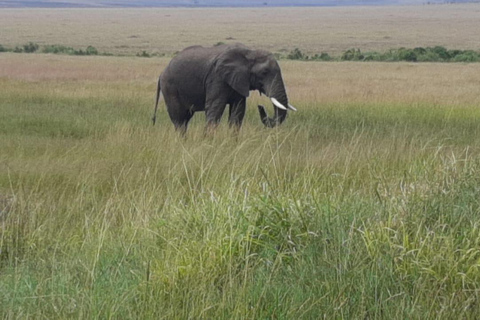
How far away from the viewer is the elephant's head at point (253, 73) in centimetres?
1125

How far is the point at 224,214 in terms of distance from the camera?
17.1 feet

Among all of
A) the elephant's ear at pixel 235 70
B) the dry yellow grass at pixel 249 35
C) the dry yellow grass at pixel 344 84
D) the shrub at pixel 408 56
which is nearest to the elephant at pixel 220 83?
the elephant's ear at pixel 235 70

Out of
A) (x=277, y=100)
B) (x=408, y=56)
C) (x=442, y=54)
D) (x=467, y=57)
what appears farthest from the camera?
(x=442, y=54)

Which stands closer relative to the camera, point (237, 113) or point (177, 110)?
point (237, 113)

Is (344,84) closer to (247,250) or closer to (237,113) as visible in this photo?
(237,113)

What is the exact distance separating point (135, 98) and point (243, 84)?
6.24 metres

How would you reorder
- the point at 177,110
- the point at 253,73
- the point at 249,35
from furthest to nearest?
the point at 249,35
the point at 177,110
the point at 253,73

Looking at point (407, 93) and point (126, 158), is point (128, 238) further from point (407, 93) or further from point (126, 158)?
point (407, 93)

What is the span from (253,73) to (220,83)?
1.53 ft

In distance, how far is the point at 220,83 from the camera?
11.6 m

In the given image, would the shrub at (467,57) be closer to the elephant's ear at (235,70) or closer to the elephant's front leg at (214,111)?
the elephant's ear at (235,70)

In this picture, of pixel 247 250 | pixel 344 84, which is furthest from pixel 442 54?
pixel 247 250

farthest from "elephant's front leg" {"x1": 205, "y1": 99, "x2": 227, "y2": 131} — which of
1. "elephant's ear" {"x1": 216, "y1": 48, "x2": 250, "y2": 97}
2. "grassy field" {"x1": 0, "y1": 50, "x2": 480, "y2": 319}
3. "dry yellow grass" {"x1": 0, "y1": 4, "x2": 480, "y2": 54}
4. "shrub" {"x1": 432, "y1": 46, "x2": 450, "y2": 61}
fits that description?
Answer: "dry yellow grass" {"x1": 0, "y1": 4, "x2": 480, "y2": 54}

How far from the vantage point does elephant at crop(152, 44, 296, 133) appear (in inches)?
445
